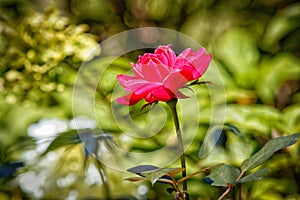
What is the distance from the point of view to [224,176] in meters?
0.52

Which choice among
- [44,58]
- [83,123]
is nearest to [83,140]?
[83,123]

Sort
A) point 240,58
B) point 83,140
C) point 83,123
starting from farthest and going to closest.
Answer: point 240,58 < point 83,123 < point 83,140

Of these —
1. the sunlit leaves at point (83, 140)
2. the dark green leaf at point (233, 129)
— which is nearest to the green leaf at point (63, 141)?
the sunlit leaves at point (83, 140)

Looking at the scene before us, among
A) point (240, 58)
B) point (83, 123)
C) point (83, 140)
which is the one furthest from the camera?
point (240, 58)

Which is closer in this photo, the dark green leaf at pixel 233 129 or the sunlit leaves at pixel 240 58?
the dark green leaf at pixel 233 129

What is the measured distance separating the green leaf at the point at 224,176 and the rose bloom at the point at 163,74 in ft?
0.35

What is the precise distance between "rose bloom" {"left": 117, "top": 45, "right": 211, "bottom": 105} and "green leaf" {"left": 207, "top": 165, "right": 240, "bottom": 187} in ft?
0.35

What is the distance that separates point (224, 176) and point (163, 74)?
14 cm

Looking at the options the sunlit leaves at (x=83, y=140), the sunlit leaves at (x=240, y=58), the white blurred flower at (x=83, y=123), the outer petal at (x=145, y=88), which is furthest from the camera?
the sunlit leaves at (x=240, y=58)

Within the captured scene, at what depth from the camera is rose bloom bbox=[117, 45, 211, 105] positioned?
17.4 inches

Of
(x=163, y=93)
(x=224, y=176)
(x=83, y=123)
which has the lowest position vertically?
(x=83, y=123)

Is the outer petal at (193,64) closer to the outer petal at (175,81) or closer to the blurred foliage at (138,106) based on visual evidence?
the outer petal at (175,81)

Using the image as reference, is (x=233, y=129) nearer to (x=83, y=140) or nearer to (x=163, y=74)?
(x=83, y=140)

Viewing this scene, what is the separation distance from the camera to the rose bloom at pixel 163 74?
1.45 feet
